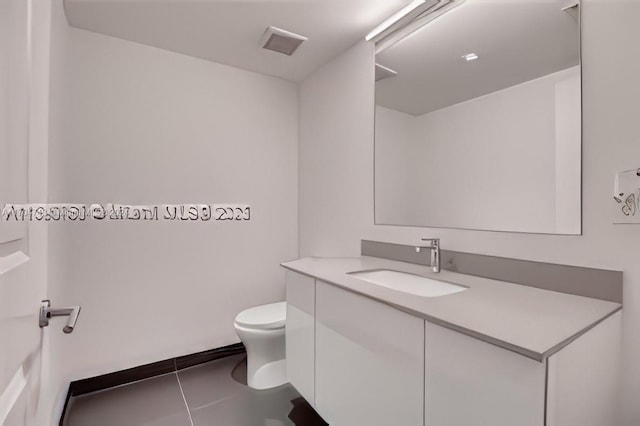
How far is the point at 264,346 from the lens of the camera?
194cm

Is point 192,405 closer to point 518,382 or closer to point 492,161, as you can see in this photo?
point 518,382

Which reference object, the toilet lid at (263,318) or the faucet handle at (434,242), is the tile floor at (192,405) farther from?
the faucet handle at (434,242)

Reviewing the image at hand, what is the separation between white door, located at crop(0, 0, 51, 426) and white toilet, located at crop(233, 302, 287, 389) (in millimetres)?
1106

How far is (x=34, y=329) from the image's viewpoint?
76 centimetres

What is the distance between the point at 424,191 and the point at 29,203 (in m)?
1.66

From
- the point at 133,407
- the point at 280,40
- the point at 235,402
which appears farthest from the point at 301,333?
the point at 280,40

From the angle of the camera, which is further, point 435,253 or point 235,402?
point 235,402

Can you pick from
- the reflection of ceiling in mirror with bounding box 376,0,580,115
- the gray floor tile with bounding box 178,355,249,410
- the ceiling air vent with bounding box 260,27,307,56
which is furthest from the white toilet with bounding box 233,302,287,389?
the ceiling air vent with bounding box 260,27,307,56

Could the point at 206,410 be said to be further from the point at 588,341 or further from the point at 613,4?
the point at 613,4

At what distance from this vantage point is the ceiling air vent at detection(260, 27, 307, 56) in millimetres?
1951

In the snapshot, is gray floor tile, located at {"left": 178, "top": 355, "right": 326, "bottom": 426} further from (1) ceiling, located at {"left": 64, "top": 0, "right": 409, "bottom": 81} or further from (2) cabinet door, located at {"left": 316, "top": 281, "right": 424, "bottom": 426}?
(1) ceiling, located at {"left": 64, "top": 0, "right": 409, "bottom": 81}

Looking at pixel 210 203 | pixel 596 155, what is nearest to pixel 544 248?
pixel 596 155

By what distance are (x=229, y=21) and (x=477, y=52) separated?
1432 millimetres

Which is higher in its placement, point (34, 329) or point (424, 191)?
point (424, 191)
